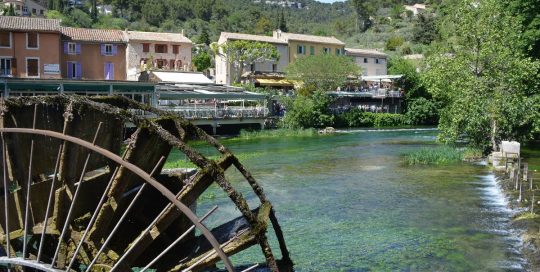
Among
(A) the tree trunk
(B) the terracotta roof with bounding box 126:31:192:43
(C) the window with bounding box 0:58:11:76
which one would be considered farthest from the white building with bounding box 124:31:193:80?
(A) the tree trunk

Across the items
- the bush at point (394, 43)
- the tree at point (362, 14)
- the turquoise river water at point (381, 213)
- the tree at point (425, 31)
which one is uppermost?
the tree at point (362, 14)

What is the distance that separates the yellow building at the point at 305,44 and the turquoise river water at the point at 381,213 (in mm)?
44880

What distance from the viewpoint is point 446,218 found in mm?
17656

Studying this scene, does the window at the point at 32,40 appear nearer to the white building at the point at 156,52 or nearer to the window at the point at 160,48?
the white building at the point at 156,52

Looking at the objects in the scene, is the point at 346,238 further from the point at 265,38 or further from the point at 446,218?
the point at 265,38

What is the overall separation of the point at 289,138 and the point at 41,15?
8159 centimetres

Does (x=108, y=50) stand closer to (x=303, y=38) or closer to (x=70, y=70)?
(x=70, y=70)

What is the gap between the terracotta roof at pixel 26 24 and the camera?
1894 inches

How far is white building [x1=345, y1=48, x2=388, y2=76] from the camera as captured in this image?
82.6m

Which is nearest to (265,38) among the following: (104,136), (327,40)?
(327,40)

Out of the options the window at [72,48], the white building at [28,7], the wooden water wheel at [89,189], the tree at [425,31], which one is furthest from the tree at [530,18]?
the white building at [28,7]

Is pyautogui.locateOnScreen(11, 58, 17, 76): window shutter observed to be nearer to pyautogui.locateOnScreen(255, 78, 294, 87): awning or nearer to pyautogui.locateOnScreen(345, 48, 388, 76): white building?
pyautogui.locateOnScreen(255, 78, 294, 87): awning

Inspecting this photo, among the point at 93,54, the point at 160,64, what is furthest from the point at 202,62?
the point at 93,54

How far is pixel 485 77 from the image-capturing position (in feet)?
99.0
